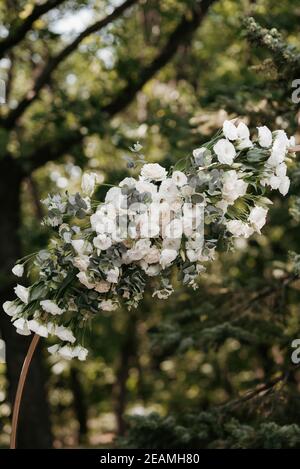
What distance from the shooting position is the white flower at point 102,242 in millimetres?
2670

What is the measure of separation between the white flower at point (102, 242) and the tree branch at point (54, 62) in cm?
385

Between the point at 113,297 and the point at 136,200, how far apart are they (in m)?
0.48

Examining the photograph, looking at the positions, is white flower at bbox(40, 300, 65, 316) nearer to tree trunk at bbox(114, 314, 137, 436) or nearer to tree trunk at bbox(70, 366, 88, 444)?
tree trunk at bbox(114, 314, 137, 436)

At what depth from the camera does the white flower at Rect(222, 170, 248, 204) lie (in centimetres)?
273

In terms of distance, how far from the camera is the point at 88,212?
112 inches

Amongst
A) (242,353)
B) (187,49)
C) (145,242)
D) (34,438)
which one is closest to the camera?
(145,242)

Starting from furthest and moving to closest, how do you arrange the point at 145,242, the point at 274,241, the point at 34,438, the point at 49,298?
the point at 274,241 → the point at 34,438 → the point at 49,298 → the point at 145,242

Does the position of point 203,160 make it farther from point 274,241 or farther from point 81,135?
point 274,241

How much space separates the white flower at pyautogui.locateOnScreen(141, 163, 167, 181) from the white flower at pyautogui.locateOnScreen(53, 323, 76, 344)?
0.74m

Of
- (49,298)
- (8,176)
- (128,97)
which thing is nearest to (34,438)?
(8,176)

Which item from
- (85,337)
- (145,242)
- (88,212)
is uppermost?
(88,212)

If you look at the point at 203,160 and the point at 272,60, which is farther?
the point at 272,60

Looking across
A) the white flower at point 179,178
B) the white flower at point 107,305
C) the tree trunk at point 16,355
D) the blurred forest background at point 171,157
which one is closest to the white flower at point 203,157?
the white flower at point 179,178

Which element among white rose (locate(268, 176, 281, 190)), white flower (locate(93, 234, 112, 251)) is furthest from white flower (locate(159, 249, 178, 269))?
white rose (locate(268, 176, 281, 190))
